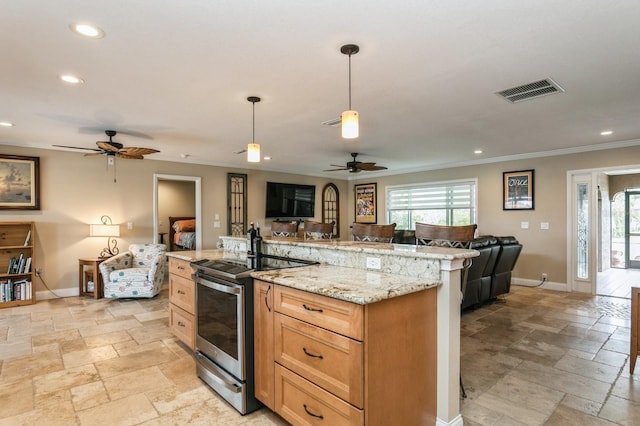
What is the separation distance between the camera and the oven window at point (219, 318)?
7.42 feet

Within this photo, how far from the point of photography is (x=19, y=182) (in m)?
5.21

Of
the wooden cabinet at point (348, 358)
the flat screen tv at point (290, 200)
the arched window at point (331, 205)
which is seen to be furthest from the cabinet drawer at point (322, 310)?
the arched window at point (331, 205)

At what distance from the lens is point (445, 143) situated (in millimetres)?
5379

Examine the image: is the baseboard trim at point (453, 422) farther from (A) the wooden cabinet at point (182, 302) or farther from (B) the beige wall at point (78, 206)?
(B) the beige wall at point (78, 206)

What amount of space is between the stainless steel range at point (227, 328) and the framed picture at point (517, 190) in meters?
5.39

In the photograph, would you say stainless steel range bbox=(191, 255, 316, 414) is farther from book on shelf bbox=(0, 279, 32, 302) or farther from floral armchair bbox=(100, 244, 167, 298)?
Result: book on shelf bbox=(0, 279, 32, 302)

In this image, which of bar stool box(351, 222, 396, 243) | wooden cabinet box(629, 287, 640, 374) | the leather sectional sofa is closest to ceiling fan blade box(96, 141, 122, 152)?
bar stool box(351, 222, 396, 243)

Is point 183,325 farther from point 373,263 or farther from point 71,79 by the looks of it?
point 71,79

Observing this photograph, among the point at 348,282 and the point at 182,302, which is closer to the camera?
the point at 348,282

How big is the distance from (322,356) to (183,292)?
6.47 feet

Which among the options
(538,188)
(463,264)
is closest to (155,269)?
(463,264)

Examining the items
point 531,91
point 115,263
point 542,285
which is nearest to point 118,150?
point 115,263

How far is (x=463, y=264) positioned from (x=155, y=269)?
4.81 metres

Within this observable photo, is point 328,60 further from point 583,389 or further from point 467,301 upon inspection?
point 467,301
